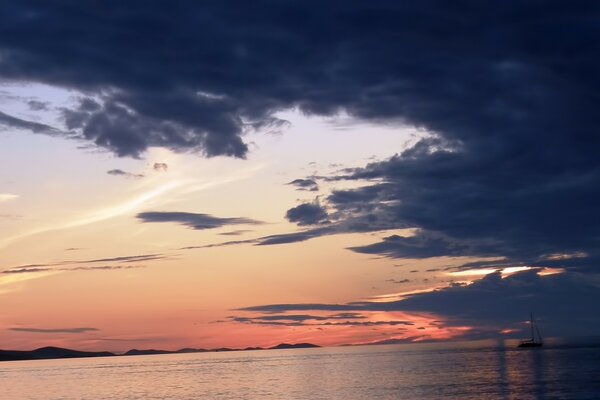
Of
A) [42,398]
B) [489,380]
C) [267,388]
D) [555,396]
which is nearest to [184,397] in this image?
[267,388]

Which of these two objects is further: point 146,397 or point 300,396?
point 146,397

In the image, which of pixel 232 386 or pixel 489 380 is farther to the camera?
pixel 232 386

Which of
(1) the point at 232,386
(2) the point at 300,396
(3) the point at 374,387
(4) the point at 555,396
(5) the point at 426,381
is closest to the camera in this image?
(4) the point at 555,396

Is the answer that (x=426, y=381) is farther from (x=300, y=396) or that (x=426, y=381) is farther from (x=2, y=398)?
(x=2, y=398)

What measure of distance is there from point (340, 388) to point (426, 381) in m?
17.9

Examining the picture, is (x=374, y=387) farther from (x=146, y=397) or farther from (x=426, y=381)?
(x=146, y=397)

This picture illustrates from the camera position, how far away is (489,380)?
5556 inches

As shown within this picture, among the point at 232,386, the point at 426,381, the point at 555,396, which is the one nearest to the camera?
the point at 555,396

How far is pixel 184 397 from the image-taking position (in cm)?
13838

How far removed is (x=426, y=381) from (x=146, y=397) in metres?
53.6

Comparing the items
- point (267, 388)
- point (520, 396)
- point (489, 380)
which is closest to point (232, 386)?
point (267, 388)

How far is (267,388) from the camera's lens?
502 ft

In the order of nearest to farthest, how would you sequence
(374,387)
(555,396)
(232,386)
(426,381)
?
1. (555,396)
2. (374,387)
3. (426,381)
4. (232,386)

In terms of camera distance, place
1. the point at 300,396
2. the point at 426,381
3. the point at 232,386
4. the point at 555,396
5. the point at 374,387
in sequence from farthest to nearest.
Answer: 1. the point at 232,386
2. the point at 426,381
3. the point at 374,387
4. the point at 300,396
5. the point at 555,396
